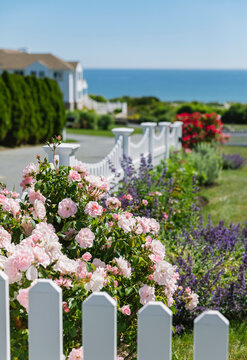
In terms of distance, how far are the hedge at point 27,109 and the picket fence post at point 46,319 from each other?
15.7 m

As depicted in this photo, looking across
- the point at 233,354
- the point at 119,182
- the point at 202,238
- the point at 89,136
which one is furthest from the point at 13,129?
the point at 233,354

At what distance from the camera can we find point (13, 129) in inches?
745

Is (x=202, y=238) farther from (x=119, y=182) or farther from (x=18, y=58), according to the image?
(x=18, y=58)

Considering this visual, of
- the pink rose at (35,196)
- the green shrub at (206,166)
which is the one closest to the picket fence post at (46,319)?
the pink rose at (35,196)

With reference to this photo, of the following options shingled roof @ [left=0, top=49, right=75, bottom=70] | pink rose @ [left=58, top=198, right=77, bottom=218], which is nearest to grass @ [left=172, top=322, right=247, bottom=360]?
pink rose @ [left=58, top=198, right=77, bottom=218]

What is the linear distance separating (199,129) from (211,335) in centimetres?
1219

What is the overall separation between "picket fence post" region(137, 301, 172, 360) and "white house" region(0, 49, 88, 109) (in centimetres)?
5095

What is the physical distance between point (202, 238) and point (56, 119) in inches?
651

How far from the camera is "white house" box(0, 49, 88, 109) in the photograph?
2061 inches

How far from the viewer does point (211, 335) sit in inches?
76.5

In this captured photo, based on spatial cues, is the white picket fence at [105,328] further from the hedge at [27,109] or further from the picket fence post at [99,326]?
the hedge at [27,109]

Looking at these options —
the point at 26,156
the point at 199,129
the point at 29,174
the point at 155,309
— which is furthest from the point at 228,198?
the point at 155,309

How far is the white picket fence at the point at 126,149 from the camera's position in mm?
4660

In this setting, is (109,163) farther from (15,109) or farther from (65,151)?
(15,109)
